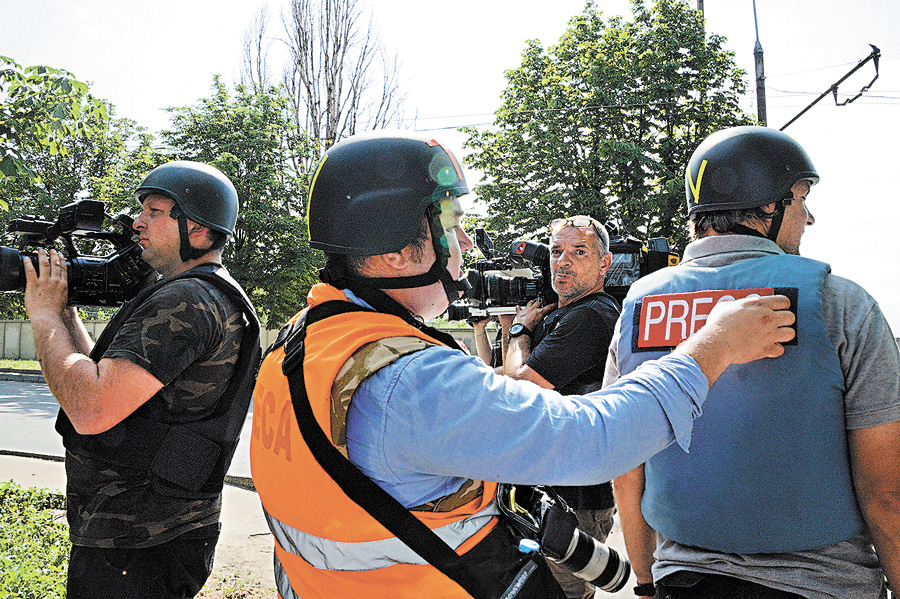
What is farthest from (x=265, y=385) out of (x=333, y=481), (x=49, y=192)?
(x=49, y=192)

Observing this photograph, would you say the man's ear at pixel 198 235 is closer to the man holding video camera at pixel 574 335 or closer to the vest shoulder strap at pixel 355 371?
the man holding video camera at pixel 574 335

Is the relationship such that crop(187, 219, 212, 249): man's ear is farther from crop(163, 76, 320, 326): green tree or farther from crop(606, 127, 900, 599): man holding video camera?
crop(163, 76, 320, 326): green tree

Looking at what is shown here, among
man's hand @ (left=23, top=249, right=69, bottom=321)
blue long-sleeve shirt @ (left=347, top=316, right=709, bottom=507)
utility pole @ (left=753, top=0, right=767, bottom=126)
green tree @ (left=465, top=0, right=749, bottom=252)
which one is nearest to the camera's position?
blue long-sleeve shirt @ (left=347, top=316, right=709, bottom=507)

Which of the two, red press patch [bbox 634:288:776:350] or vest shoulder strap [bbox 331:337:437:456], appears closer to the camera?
vest shoulder strap [bbox 331:337:437:456]

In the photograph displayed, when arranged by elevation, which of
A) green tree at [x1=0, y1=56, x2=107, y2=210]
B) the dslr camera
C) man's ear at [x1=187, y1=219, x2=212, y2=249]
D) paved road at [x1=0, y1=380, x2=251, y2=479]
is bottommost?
paved road at [x1=0, y1=380, x2=251, y2=479]

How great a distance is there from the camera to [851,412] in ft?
5.11

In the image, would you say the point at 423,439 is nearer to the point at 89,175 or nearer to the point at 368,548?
the point at 368,548

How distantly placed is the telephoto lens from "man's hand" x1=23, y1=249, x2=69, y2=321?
1.96 meters

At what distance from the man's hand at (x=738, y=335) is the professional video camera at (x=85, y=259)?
7.51 feet

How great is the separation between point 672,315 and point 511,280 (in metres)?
1.85

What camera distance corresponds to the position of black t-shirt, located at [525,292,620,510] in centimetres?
308

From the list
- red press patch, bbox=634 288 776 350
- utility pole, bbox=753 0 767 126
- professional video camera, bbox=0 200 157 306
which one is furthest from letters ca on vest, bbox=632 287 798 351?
utility pole, bbox=753 0 767 126

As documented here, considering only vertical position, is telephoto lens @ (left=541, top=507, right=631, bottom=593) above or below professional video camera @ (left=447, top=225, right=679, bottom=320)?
below

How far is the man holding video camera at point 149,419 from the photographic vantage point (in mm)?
2104
